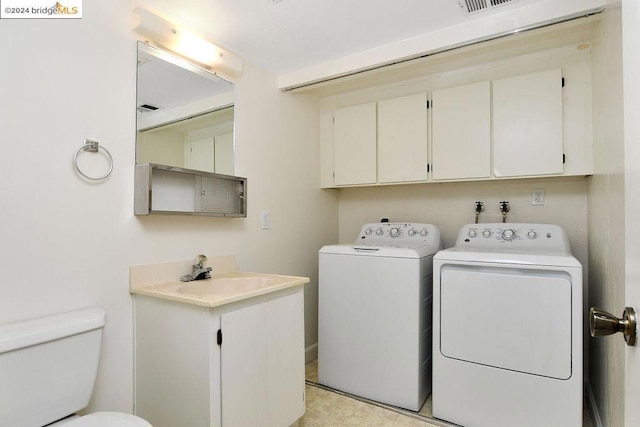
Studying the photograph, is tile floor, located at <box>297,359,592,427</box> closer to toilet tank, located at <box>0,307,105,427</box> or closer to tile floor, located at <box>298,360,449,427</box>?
tile floor, located at <box>298,360,449,427</box>

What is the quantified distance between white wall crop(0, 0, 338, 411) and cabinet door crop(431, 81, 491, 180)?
1.66 metres

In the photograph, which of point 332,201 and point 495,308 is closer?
point 495,308

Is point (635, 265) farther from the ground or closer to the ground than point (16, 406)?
farther from the ground

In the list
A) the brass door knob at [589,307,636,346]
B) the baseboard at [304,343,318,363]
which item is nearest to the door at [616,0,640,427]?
the brass door knob at [589,307,636,346]

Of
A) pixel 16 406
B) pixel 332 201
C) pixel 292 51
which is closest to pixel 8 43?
pixel 16 406

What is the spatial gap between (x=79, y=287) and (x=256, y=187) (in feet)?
3.89

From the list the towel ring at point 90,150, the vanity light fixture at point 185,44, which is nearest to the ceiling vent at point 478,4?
the vanity light fixture at point 185,44

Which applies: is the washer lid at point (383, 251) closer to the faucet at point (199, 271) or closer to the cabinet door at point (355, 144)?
the cabinet door at point (355, 144)

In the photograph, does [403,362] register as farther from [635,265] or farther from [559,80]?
[559,80]

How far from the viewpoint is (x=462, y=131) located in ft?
7.79

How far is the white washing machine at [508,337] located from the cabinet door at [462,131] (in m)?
0.64

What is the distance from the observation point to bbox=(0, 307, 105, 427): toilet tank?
1.08 metres

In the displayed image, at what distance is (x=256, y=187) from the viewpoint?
2.32m

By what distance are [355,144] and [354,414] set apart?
6.46ft
